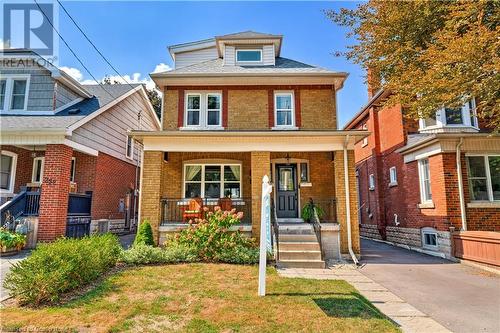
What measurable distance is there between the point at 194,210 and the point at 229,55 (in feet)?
24.4

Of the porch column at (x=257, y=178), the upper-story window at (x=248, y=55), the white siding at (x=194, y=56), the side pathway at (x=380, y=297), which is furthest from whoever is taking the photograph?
the white siding at (x=194, y=56)

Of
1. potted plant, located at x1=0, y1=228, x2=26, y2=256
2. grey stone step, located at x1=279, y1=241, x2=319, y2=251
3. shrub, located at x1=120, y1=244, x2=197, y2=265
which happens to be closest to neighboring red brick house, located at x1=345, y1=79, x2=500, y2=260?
grey stone step, located at x1=279, y1=241, x2=319, y2=251

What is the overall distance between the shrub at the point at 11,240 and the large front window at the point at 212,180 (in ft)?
18.4

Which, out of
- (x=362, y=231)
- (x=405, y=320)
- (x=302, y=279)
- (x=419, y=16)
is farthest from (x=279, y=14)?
(x=362, y=231)

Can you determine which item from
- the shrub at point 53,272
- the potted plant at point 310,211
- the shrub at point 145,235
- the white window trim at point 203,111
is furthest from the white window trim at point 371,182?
the shrub at point 53,272

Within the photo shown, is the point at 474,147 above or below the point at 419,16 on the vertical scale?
below

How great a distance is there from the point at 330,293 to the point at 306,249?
10.1 ft

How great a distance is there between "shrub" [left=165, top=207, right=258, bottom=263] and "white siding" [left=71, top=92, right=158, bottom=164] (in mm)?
6471

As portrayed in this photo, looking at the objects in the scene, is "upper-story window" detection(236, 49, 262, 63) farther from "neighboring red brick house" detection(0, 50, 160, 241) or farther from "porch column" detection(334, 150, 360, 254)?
"neighboring red brick house" detection(0, 50, 160, 241)

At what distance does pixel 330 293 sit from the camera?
619 cm

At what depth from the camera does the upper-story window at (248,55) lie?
13688 mm

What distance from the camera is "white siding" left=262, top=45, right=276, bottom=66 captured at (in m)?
13.5

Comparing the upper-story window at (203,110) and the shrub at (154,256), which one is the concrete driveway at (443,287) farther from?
the upper-story window at (203,110)

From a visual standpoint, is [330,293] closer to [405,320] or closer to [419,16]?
[405,320]
